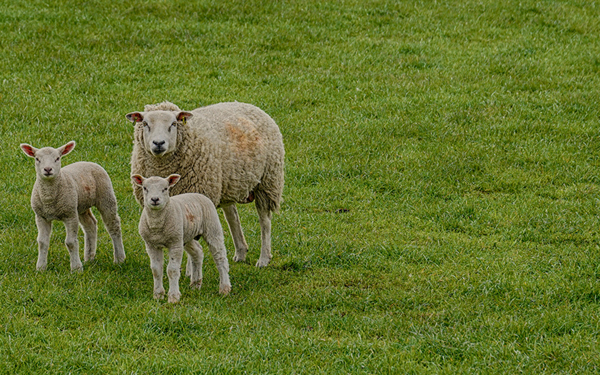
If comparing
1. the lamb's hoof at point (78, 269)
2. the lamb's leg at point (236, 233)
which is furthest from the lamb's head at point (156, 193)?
the lamb's leg at point (236, 233)

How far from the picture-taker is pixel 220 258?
7840mm

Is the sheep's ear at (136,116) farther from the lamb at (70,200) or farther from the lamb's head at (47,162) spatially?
the lamb's head at (47,162)

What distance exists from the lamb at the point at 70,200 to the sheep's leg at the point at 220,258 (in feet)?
4.47

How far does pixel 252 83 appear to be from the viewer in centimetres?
1562

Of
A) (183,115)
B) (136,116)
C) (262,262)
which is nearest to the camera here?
(136,116)

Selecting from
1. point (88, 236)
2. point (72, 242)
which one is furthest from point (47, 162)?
point (88, 236)

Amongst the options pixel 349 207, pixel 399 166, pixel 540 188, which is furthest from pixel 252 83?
pixel 540 188

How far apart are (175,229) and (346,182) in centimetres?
498

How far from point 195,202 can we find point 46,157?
5.04ft

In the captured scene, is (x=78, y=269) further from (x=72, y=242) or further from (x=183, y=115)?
(x=183, y=115)

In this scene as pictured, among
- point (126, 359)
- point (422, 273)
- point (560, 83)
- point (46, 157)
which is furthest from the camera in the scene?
point (560, 83)

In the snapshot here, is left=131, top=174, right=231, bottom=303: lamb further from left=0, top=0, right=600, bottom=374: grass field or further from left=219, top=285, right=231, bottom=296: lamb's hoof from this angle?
left=0, top=0, right=600, bottom=374: grass field

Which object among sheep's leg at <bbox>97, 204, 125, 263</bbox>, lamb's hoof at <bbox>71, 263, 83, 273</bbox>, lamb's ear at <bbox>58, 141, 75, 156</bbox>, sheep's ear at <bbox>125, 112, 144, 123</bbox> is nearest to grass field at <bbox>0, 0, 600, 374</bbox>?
lamb's hoof at <bbox>71, 263, 83, 273</bbox>

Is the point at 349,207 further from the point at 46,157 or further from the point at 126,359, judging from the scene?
the point at 126,359
